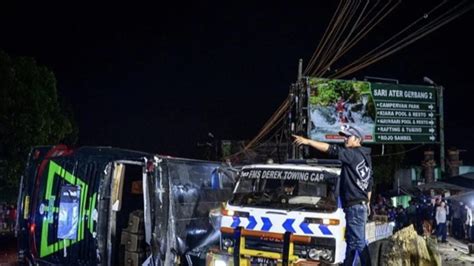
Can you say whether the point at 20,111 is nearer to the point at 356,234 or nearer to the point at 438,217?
the point at 438,217

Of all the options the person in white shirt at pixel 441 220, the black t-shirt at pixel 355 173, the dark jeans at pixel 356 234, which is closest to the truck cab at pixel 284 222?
the dark jeans at pixel 356 234

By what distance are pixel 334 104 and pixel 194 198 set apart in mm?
14604

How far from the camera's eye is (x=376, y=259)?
9891 mm

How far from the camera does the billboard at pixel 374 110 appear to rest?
21.1 m

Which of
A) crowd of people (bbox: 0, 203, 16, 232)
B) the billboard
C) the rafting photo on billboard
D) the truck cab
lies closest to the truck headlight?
the truck cab

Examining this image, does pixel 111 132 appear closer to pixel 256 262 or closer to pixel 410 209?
pixel 410 209

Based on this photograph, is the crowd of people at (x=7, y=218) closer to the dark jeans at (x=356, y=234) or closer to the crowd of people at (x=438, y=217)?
the crowd of people at (x=438, y=217)

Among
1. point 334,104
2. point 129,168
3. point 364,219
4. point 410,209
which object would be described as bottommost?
point 410,209

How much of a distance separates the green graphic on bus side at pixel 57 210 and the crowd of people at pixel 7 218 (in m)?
14.6

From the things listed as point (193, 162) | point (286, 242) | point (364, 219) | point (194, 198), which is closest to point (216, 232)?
point (194, 198)

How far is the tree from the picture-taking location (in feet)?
71.3

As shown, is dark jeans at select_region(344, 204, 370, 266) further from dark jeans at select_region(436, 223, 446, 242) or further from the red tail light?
dark jeans at select_region(436, 223, 446, 242)

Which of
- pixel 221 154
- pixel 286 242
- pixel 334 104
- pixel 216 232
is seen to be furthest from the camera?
pixel 221 154

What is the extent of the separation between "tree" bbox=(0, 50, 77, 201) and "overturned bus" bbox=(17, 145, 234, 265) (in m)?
14.8
